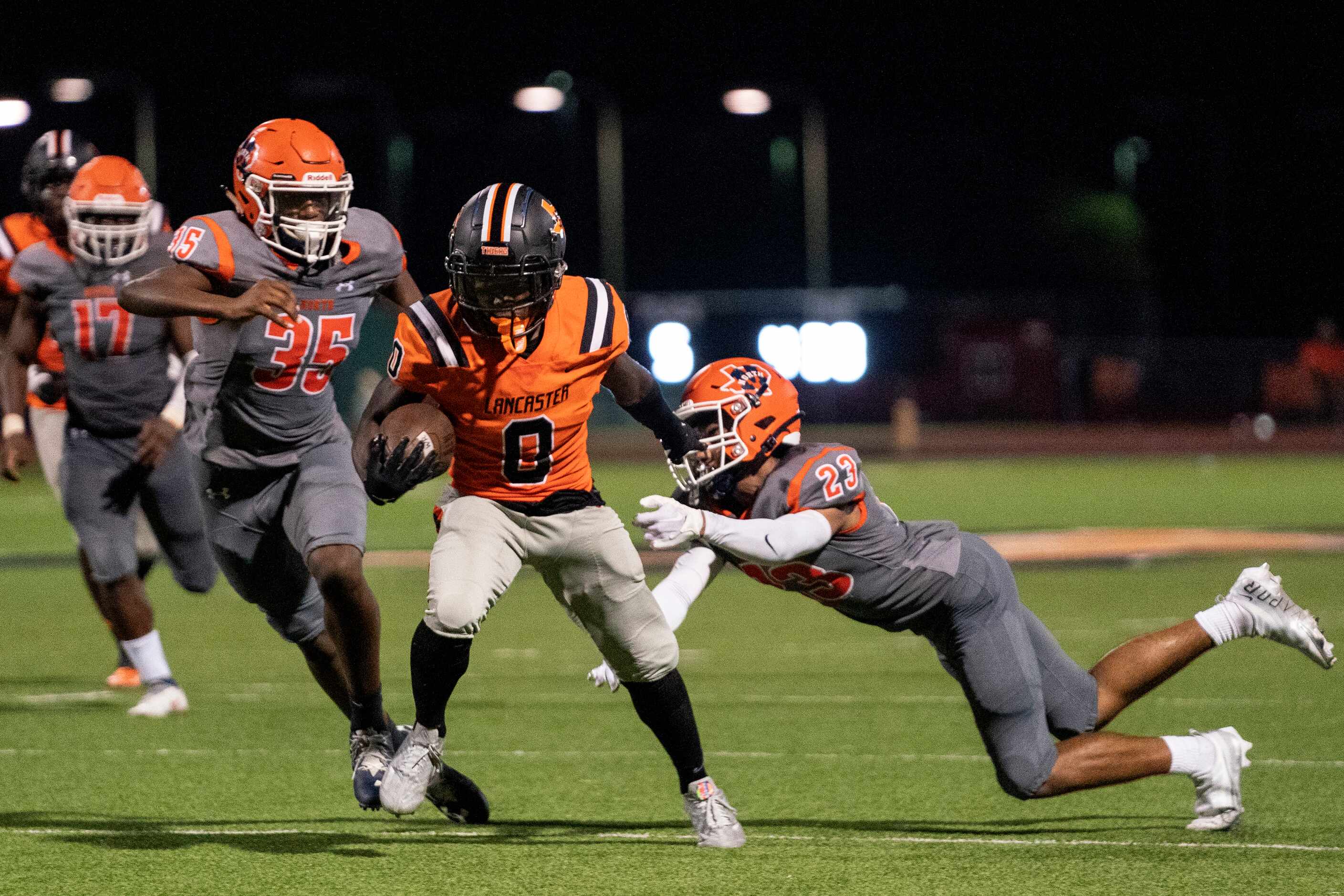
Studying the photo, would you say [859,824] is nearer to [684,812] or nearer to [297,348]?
[684,812]

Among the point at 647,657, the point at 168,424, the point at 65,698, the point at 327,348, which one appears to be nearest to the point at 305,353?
the point at 327,348

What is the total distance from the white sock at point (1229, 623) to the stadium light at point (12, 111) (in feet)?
82.3

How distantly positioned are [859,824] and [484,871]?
1277 mm

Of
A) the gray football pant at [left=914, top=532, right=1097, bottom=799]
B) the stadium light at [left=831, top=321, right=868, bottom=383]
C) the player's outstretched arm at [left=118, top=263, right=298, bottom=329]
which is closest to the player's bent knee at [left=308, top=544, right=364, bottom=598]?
the player's outstretched arm at [left=118, top=263, right=298, bottom=329]

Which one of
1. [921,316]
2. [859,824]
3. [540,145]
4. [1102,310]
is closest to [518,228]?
[859,824]

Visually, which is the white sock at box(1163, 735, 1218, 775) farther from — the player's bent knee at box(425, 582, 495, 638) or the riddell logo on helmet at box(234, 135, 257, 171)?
the riddell logo on helmet at box(234, 135, 257, 171)

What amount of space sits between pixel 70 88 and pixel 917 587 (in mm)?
27466

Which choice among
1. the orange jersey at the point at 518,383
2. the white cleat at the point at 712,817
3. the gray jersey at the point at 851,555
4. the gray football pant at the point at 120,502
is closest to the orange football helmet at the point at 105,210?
the gray football pant at the point at 120,502

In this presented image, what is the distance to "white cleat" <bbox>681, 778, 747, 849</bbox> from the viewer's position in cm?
505

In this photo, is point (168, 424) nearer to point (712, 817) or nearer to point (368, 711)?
point (368, 711)

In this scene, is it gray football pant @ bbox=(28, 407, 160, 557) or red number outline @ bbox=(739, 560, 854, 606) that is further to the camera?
gray football pant @ bbox=(28, 407, 160, 557)

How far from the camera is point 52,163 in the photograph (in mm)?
7738

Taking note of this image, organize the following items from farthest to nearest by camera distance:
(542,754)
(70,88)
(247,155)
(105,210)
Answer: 1. (70,88)
2. (105,210)
3. (542,754)
4. (247,155)

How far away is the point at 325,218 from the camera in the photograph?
567 cm
